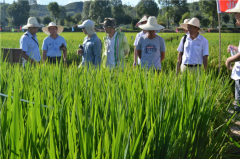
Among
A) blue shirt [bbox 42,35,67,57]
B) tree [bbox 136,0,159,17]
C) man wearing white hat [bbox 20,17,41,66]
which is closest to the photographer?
man wearing white hat [bbox 20,17,41,66]

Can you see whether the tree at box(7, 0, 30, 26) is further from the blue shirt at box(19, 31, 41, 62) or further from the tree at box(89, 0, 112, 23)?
the blue shirt at box(19, 31, 41, 62)

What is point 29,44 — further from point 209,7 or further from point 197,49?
point 209,7

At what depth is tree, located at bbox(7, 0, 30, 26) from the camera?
352ft

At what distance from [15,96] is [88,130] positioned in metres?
0.30

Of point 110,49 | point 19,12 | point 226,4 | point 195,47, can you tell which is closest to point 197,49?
point 195,47

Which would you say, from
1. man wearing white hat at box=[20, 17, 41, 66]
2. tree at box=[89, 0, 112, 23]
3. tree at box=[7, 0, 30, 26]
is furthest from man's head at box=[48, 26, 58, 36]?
tree at box=[7, 0, 30, 26]

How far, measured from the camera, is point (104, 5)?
110m

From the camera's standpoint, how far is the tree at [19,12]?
352 ft

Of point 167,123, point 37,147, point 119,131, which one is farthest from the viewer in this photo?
point 167,123

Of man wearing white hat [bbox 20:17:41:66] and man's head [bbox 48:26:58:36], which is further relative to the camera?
man's head [bbox 48:26:58:36]

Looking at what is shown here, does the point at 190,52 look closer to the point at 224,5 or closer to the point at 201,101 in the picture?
the point at 224,5

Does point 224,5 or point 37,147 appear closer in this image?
point 37,147

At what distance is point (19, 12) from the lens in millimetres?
112312

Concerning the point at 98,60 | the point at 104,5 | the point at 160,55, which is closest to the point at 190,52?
the point at 160,55
